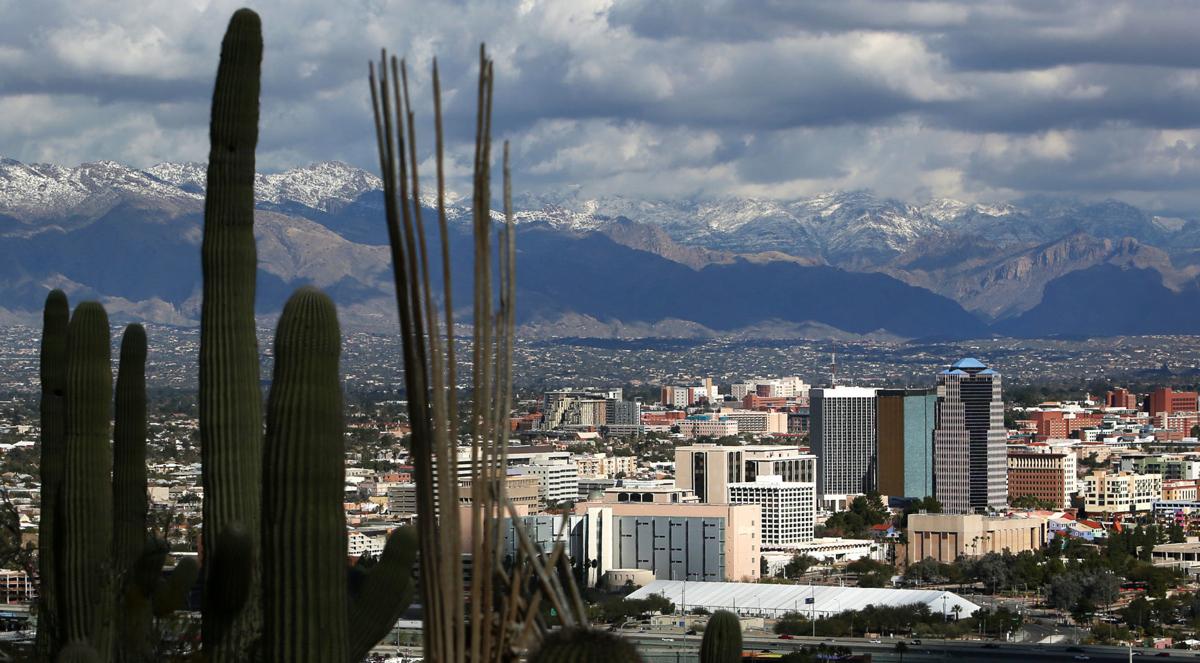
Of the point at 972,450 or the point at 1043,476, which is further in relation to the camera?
the point at 1043,476

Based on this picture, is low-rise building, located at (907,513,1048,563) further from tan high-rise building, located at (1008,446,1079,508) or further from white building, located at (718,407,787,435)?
white building, located at (718,407,787,435)

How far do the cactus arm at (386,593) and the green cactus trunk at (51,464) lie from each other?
118 inches

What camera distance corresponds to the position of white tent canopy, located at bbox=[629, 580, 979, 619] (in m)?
58.9

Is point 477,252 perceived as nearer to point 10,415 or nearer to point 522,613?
point 522,613

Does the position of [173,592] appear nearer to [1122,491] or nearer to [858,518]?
[858,518]

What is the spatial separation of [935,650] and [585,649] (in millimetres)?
45839

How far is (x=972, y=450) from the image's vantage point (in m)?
104

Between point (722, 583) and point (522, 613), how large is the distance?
59.0 m

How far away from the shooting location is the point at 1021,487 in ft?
348

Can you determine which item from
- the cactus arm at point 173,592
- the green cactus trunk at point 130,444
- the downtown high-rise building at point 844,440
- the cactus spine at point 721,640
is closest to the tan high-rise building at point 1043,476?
the downtown high-rise building at point 844,440

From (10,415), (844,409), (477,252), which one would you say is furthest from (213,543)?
(10,415)

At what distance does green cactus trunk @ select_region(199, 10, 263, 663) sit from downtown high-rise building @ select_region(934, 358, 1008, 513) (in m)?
90.2

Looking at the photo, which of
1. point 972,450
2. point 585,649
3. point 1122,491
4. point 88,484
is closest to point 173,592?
point 88,484

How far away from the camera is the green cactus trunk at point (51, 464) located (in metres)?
13.1
